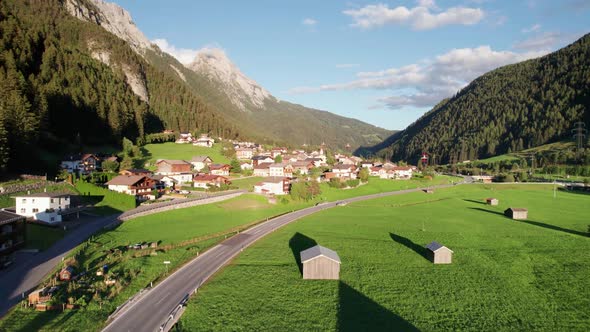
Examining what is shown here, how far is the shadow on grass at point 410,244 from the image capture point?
44900 millimetres

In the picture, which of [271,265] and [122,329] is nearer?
[122,329]

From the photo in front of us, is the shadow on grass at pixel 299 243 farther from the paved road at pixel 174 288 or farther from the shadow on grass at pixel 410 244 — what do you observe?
the shadow on grass at pixel 410 244

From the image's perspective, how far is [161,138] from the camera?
13638 centimetres

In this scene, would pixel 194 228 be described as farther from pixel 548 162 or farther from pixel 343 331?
pixel 548 162

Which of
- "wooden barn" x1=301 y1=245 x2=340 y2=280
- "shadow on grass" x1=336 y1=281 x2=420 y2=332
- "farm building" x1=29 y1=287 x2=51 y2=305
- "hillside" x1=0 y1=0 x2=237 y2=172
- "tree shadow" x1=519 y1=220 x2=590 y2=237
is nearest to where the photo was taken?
"shadow on grass" x1=336 y1=281 x2=420 y2=332

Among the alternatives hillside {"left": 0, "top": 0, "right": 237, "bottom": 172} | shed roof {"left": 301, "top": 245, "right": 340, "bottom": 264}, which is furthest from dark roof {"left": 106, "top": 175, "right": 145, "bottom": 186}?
shed roof {"left": 301, "top": 245, "right": 340, "bottom": 264}

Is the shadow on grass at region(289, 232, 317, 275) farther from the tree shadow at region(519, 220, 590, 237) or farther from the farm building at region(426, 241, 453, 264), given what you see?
the tree shadow at region(519, 220, 590, 237)

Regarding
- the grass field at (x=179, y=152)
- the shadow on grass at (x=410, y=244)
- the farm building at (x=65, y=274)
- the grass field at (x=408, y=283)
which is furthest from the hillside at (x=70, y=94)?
the shadow on grass at (x=410, y=244)

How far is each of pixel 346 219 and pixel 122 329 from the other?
156ft

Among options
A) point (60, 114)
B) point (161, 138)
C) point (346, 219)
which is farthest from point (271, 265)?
point (161, 138)

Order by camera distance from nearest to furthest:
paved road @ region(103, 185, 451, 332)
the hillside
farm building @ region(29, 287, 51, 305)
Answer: paved road @ region(103, 185, 451, 332) → farm building @ region(29, 287, 51, 305) → the hillside

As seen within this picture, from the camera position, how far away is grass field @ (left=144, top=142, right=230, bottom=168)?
114262 mm

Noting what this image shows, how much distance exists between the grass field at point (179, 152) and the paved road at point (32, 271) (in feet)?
206

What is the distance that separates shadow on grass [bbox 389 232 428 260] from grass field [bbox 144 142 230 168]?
254 ft
